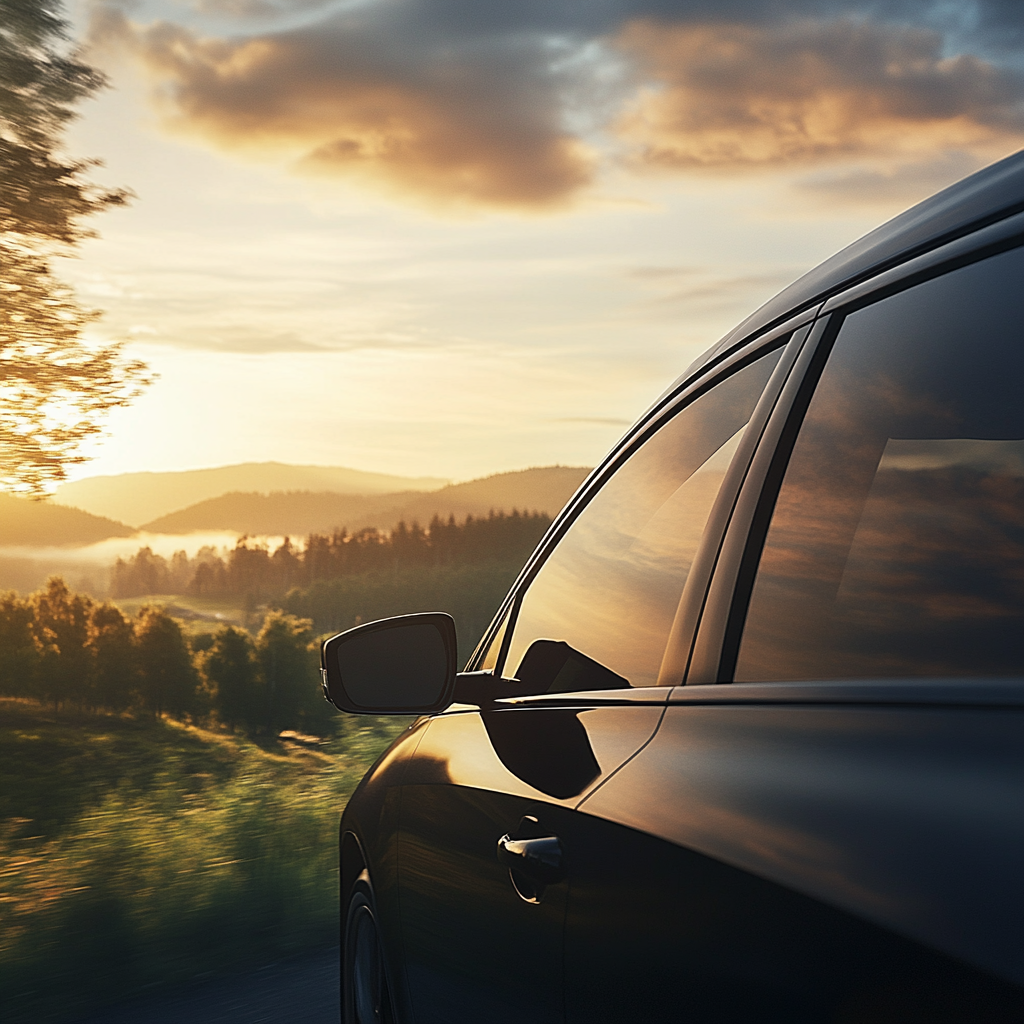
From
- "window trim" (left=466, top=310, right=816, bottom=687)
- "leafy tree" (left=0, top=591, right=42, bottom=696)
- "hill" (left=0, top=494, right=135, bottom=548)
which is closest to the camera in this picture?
"window trim" (left=466, top=310, right=816, bottom=687)

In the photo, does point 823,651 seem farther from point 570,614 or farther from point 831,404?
point 570,614

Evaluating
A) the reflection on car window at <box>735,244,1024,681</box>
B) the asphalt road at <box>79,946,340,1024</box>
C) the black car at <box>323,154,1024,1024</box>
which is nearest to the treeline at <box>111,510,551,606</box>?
the asphalt road at <box>79,946,340,1024</box>

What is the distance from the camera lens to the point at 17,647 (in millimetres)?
12141

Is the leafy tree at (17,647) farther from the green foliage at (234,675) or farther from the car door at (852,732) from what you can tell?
the car door at (852,732)

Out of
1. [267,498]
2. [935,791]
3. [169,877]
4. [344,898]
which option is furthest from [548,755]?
[267,498]

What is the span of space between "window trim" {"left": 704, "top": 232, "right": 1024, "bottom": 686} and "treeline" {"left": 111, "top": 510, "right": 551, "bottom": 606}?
40.3 ft

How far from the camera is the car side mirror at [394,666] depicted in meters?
2.41

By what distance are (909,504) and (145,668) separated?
1236cm

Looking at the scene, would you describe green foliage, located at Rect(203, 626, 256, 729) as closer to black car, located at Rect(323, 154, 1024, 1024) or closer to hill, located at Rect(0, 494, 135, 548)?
hill, located at Rect(0, 494, 135, 548)

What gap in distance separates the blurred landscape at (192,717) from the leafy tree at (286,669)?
3 cm

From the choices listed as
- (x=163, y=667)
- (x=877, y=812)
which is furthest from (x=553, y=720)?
(x=163, y=667)

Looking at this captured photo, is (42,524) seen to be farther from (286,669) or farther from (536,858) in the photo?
(536,858)

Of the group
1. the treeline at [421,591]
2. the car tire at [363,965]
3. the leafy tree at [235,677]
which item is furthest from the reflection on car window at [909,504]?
the treeline at [421,591]

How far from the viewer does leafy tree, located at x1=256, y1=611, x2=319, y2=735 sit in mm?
12544
